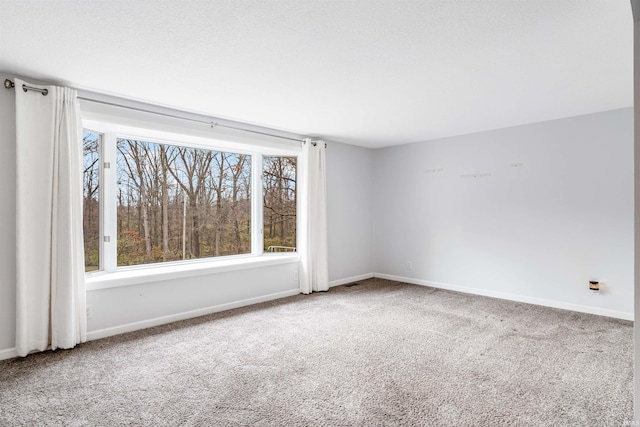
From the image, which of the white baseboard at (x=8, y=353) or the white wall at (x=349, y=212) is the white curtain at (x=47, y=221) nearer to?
the white baseboard at (x=8, y=353)

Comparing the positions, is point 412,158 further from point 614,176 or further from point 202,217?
point 202,217

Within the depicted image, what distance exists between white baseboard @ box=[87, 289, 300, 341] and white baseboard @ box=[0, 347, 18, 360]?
523 millimetres

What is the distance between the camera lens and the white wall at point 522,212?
3930 mm

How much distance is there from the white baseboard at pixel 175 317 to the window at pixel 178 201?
668 mm

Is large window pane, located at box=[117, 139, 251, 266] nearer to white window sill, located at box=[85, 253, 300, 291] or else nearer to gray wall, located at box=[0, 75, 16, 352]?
white window sill, located at box=[85, 253, 300, 291]

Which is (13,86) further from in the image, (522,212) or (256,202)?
(522,212)

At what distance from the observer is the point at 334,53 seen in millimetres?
2451

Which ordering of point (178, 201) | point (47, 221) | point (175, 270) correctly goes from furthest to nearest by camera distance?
point (178, 201) < point (175, 270) < point (47, 221)

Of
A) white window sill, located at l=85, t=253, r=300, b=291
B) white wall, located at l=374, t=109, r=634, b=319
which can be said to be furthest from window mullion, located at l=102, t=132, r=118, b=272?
white wall, located at l=374, t=109, r=634, b=319

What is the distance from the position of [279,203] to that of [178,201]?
58.1 inches

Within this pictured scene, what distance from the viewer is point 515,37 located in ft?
7.36

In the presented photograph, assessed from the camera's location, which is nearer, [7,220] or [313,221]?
[7,220]

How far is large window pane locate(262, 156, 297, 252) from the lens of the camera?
5.07 metres

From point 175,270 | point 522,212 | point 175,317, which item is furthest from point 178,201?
point 522,212
